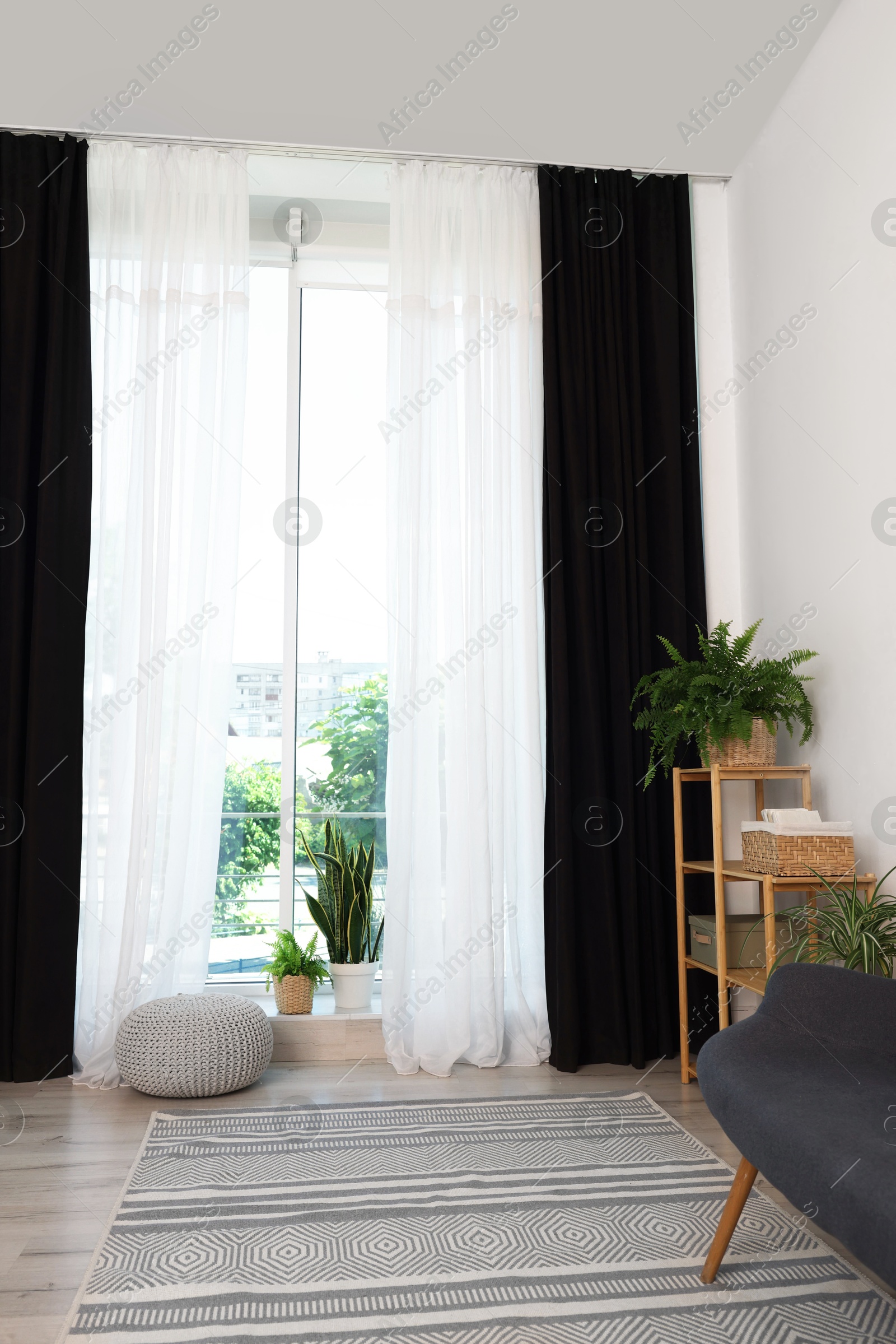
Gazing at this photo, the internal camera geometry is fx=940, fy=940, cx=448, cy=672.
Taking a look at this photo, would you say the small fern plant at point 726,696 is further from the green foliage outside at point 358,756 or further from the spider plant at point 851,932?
the green foliage outside at point 358,756

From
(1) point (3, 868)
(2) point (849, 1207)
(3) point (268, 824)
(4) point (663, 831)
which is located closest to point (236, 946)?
(3) point (268, 824)

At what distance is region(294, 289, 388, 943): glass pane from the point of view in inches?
146

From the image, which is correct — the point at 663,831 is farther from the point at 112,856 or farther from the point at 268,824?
the point at 112,856

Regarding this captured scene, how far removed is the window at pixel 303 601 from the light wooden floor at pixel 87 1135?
71cm

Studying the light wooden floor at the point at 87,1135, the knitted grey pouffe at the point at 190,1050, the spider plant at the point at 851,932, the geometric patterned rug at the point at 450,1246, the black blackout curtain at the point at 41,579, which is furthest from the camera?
the black blackout curtain at the point at 41,579

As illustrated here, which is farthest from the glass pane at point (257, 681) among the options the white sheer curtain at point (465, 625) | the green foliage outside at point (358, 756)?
the white sheer curtain at point (465, 625)

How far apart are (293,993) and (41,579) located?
1686 millimetres

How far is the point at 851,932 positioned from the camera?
2328mm

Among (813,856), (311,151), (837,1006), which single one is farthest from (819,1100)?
(311,151)

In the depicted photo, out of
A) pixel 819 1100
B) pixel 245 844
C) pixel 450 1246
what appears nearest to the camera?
pixel 819 1100

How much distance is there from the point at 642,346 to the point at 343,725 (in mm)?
1861

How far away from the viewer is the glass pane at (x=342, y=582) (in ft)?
12.1

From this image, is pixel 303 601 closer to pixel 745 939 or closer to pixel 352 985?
pixel 352 985

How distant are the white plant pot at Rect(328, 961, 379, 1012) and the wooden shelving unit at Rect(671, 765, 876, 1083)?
1101 mm
